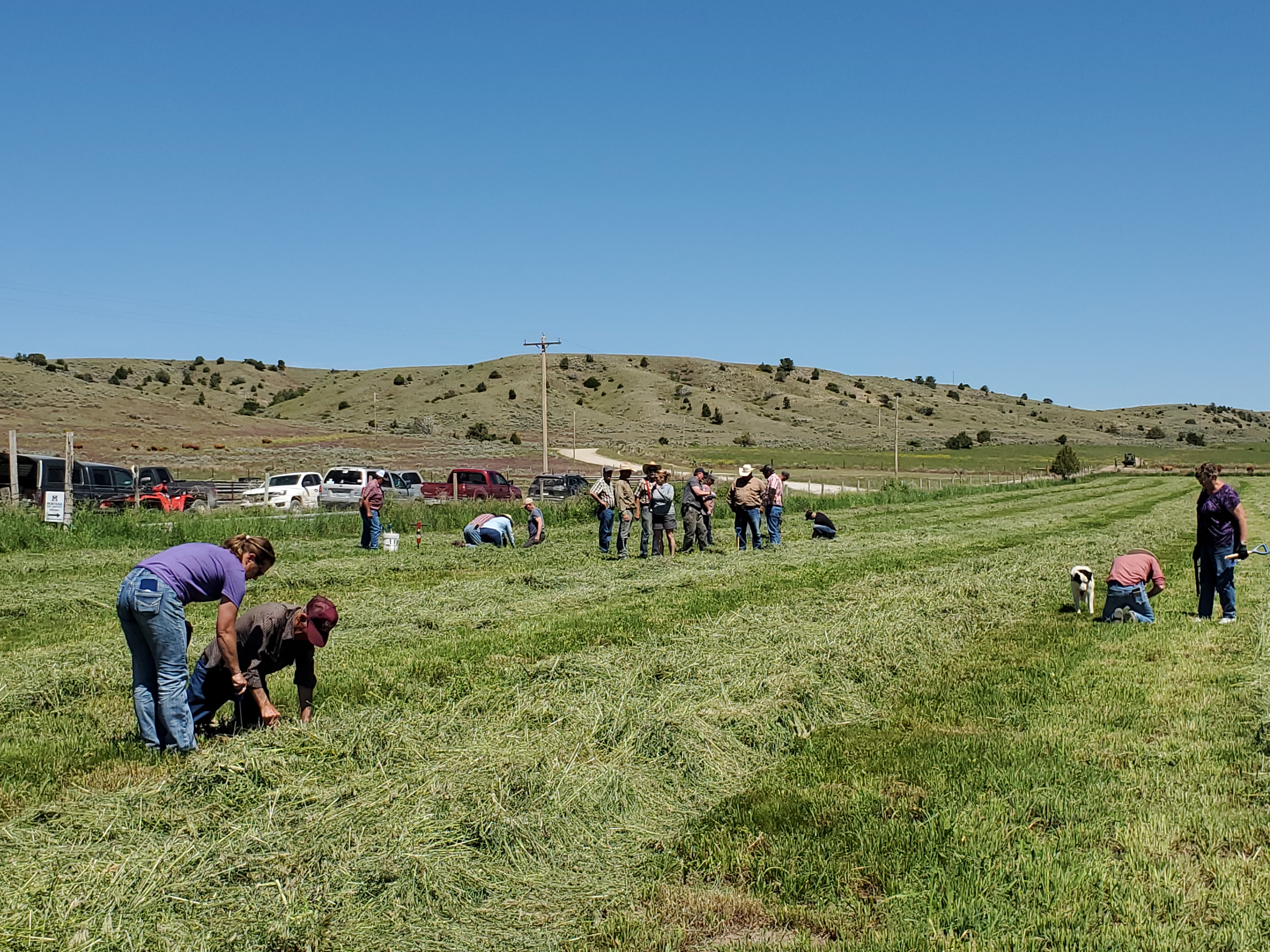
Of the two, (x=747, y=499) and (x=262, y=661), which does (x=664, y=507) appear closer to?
(x=747, y=499)

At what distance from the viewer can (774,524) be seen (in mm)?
20172

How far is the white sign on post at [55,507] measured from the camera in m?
20.2

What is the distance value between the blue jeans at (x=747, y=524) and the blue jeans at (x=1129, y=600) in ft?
27.0

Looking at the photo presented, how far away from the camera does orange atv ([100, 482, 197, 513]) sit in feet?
85.4

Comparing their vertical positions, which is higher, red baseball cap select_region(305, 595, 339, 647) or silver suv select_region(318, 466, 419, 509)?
silver suv select_region(318, 466, 419, 509)

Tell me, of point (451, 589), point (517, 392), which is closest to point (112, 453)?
point (451, 589)

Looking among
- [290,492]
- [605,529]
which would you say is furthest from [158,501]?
[605,529]

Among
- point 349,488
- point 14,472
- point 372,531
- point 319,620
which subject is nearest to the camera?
point 319,620

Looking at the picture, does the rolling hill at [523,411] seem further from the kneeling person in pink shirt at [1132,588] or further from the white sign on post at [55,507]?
the kneeling person in pink shirt at [1132,588]

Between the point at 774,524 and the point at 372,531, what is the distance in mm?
7814

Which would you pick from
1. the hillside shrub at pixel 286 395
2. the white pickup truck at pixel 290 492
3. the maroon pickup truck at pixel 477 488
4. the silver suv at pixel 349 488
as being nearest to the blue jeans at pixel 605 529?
the silver suv at pixel 349 488

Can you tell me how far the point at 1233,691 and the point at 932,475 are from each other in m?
62.6

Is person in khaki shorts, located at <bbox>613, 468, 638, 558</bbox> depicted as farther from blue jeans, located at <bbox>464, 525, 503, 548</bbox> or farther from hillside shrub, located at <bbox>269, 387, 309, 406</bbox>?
hillside shrub, located at <bbox>269, 387, 309, 406</bbox>

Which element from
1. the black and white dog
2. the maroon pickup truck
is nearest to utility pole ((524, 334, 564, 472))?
the maroon pickup truck
